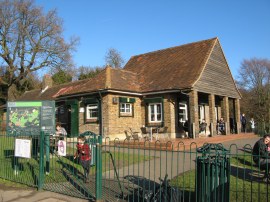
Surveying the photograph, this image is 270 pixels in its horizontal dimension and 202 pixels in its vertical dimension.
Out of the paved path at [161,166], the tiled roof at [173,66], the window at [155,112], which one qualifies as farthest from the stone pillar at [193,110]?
the window at [155,112]

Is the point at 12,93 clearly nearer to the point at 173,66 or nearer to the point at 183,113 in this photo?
the point at 173,66

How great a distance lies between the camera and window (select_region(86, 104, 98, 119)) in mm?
20875

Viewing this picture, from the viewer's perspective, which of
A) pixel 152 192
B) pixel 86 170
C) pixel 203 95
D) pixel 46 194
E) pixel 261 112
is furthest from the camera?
pixel 261 112

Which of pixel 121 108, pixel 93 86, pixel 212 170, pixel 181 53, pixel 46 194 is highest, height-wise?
pixel 181 53

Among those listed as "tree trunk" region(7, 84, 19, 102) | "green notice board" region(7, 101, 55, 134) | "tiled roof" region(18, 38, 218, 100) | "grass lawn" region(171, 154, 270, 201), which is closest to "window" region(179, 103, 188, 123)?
"tiled roof" region(18, 38, 218, 100)

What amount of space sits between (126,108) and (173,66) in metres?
5.01

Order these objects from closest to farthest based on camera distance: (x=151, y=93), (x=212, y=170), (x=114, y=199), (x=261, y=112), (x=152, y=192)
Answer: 1. (x=212, y=170)
2. (x=152, y=192)
3. (x=114, y=199)
4. (x=151, y=93)
5. (x=261, y=112)

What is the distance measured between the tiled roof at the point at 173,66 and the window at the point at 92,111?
11.9 feet

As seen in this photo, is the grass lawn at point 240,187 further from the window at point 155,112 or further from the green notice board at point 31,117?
the window at point 155,112

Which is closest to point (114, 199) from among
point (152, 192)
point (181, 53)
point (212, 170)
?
point (152, 192)

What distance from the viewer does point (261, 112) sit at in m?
44.5

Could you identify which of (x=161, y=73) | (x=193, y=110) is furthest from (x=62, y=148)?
(x=161, y=73)

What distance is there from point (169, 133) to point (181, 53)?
24.6 feet

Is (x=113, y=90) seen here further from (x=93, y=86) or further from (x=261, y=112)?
(x=261, y=112)
